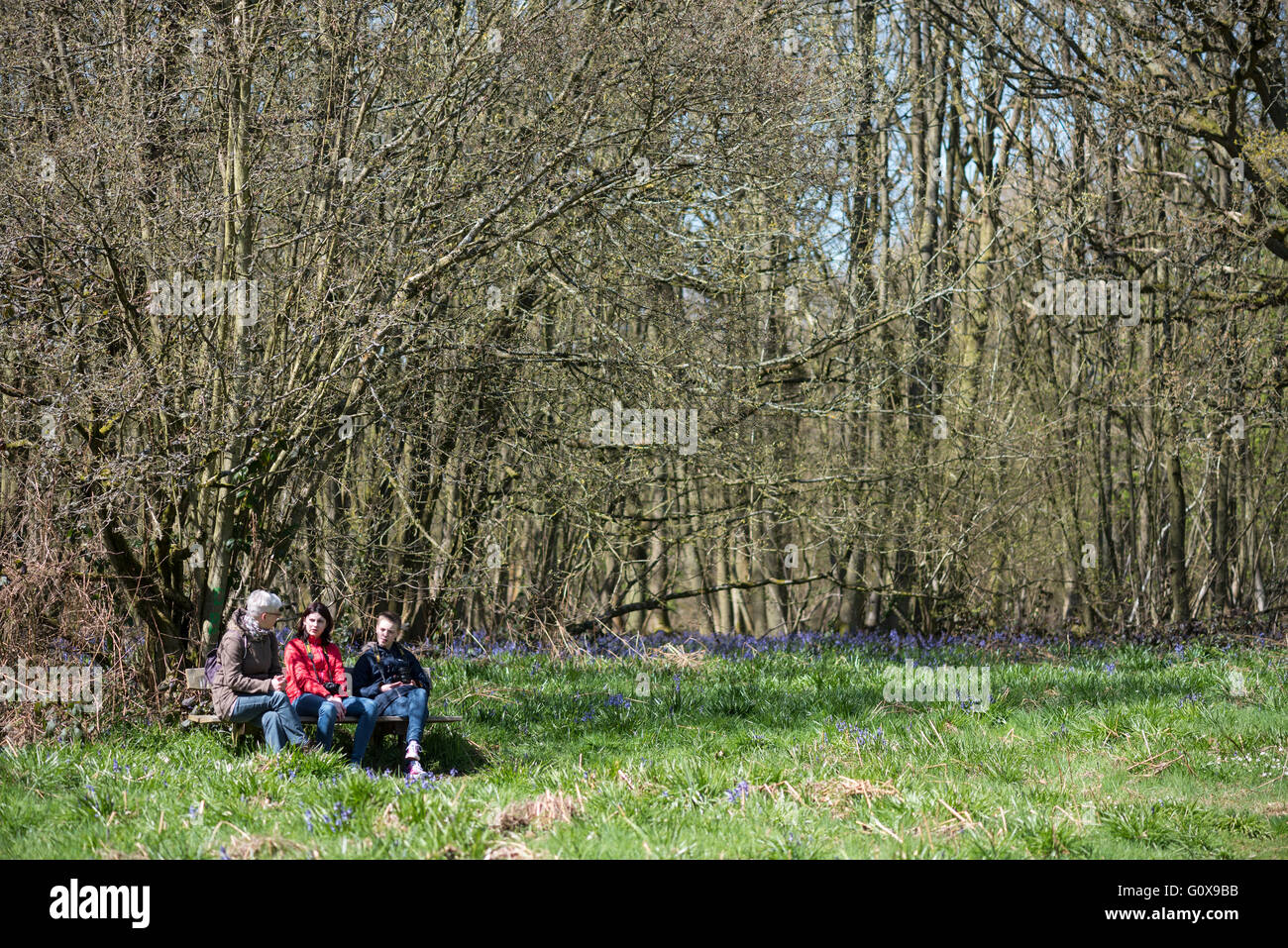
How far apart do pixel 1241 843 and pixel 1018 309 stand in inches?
406

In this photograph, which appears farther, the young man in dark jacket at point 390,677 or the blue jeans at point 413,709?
the young man in dark jacket at point 390,677

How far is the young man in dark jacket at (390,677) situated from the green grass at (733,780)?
14.9 inches

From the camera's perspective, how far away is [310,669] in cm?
705
